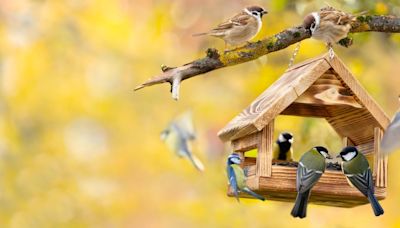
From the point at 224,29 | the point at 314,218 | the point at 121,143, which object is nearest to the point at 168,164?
the point at 121,143

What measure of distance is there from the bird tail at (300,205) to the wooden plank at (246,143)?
28 cm

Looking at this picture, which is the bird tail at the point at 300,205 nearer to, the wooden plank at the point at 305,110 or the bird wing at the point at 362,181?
the bird wing at the point at 362,181

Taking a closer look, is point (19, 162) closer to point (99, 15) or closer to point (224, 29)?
point (99, 15)

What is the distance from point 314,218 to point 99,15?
6.43 feet

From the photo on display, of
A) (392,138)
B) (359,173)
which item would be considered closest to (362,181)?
(359,173)

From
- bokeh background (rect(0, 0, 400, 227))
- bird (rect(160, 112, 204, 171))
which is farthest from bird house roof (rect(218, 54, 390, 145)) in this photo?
bokeh background (rect(0, 0, 400, 227))

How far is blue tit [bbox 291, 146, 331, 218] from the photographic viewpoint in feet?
10.9

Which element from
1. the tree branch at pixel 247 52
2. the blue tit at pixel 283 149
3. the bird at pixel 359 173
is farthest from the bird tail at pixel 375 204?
the blue tit at pixel 283 149

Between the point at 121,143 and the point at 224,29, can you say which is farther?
the point at 121,143

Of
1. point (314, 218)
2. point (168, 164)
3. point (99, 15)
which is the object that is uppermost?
point (99, 15)

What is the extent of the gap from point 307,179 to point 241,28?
0.76 m

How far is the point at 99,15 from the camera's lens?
287 inches

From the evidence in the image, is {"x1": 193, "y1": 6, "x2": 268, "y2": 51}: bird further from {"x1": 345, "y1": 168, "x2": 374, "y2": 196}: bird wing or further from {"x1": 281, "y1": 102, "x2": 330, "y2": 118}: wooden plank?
{"x1": 345, "y1": 168, "x2": 374, "y2": 196}: bird wing

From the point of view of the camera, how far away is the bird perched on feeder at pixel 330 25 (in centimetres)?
340
